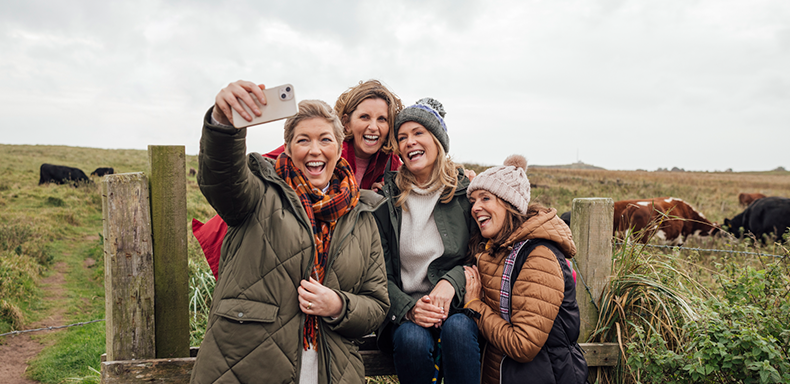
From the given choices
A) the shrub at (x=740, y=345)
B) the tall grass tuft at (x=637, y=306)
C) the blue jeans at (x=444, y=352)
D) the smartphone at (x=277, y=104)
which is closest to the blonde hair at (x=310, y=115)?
the smartphone at (x=277, y=104)

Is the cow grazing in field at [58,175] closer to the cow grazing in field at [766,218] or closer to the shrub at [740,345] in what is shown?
the shrub at [740,345]

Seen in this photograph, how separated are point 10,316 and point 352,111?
21.2 ft

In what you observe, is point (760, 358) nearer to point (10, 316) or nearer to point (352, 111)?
point (352, 111)

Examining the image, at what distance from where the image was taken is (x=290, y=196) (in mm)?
2057

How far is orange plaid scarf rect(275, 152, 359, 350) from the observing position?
2154 millimetres

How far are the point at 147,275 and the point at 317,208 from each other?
116cm

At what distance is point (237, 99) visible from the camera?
5.74ft

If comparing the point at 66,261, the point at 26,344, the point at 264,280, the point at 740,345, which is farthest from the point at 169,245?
the point at 66,261

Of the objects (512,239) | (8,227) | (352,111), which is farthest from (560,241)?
(8,227)

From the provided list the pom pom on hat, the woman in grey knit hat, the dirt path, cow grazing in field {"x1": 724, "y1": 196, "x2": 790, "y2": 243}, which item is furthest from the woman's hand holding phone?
cow grazing in field {"x1": 724, "y1": 196, "x2": 790, "y2": 243}

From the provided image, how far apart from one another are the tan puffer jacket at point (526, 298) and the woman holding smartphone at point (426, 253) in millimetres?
135

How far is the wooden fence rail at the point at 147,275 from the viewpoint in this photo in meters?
2.43

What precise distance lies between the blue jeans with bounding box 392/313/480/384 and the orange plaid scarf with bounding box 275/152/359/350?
0.59 meters

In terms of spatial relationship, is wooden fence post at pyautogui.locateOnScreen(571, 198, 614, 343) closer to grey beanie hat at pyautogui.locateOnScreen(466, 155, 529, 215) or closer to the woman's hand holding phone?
grey beanie hat at pyautogui.locateOnScreen(466, 155, 529, 215)
